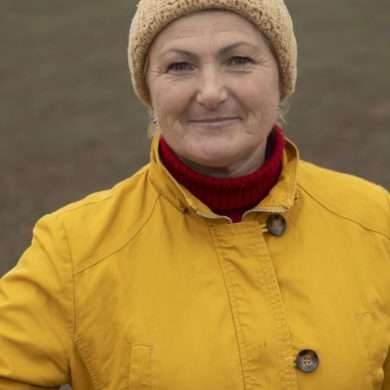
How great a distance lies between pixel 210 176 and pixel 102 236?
0.27 m

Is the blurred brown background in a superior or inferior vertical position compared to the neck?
superior

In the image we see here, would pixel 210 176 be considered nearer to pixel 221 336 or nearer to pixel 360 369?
pixel 221 336

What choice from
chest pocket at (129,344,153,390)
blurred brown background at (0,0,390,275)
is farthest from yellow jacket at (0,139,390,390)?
blurred brown background at (0,0,390,275)

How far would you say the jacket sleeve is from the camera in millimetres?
1954

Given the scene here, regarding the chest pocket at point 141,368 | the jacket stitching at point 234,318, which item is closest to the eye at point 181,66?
the jacket stitching at point 234,318

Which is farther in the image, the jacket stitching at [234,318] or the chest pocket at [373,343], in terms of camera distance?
the chest pocket at [373,343]

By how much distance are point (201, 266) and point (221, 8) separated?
1.76ft

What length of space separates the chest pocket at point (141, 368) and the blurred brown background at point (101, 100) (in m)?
2.99

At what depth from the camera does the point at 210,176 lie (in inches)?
81.2

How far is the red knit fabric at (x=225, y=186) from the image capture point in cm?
204

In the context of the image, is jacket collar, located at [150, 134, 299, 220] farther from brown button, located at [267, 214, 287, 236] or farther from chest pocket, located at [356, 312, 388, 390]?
chest pocket, located at [356, 312, 388, 390]

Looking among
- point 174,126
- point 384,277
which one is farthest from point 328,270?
point 174,126

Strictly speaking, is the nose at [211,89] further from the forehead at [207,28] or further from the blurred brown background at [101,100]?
the blurred brown background at [101,100]

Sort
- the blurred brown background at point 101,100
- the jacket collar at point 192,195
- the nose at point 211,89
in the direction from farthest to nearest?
the blurred brown background at point 101,100, the jacket collar at point 192,195, the nose at point 211,89
